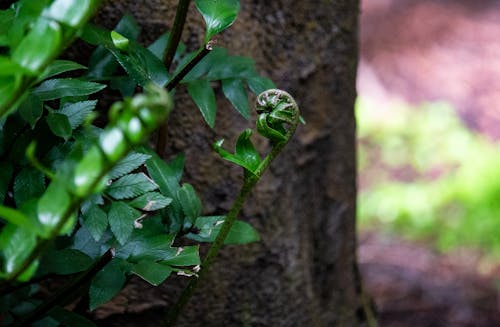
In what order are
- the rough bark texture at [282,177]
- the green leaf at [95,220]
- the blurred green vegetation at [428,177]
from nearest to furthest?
the green leaf at [95,220] → the rough bark texture at [282,177] → the blurred green vegetation at [428,177]

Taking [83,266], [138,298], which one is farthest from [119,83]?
[138,298]

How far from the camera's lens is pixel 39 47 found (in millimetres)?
479

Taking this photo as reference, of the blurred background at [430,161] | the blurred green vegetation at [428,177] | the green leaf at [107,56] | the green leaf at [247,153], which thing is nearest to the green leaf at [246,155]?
the green leaf at [247,153]

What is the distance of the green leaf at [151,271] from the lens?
0.66 meters

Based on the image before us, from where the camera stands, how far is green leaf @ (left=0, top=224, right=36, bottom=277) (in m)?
0.50

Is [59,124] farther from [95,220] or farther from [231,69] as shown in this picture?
[231,69]

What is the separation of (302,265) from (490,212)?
2172mm

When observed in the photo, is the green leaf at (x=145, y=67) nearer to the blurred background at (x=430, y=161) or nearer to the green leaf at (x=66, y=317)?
the green leaf at (x=66, y=317)

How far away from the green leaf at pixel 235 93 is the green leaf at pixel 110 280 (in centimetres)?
23

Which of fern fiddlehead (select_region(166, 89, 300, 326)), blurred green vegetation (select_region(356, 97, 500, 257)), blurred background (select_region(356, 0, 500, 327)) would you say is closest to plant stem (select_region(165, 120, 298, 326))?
fern fiddlehead (select_region(166, 89, 300, 326))

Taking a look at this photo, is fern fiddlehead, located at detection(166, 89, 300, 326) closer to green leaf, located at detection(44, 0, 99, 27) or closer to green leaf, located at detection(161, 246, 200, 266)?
green leaf, located at detection(161, 246, 200, 266)

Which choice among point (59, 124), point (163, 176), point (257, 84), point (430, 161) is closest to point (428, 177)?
point (430, 161)

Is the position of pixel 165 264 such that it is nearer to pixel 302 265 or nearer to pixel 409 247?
pixel 302 265

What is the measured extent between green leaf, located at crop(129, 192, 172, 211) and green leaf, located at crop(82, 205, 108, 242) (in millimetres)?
29
